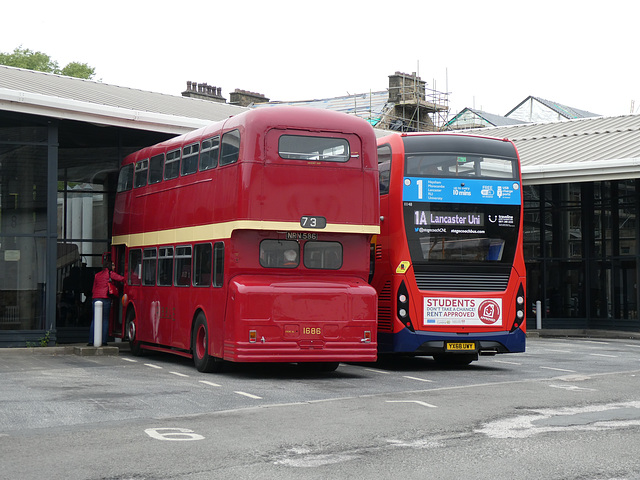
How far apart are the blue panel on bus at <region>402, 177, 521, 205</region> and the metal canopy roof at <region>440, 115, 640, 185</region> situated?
11.8 metres

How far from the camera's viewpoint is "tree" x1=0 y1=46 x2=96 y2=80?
60000 mm

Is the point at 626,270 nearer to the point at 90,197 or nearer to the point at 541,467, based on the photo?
the point at 90,197

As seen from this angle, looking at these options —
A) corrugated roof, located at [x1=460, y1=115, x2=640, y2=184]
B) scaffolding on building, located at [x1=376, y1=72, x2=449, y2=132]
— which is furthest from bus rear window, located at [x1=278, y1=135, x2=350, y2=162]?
scaffolding on building, located at [x1=376, y1=72, x2=449, y2=132]

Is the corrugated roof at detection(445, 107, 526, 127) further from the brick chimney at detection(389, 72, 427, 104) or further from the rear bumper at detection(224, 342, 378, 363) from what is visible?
the rear bumper at detection(224, 342, 378, 363)

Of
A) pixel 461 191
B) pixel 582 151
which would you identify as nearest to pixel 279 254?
pixel 461 191

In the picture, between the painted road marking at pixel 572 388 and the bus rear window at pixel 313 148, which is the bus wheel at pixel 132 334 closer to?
the bus rear window at pixel 313 148

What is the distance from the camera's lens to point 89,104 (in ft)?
67.4

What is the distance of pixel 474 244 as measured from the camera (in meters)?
16.8

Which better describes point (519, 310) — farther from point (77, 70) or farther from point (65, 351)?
point (77, 70)

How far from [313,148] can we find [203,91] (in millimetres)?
44766

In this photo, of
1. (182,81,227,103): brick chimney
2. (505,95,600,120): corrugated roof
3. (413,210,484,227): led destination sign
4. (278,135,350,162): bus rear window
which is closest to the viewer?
(278,135,350,162): bus rear window

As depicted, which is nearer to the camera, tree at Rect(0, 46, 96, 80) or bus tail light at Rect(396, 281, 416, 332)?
bus tail light at Rect(396, 281, 416, 332)

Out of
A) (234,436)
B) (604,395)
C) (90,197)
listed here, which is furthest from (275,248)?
(90,197)

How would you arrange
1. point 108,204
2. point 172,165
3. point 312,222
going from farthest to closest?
1. point 108,204
2. point 172,165
3. point 312,222
